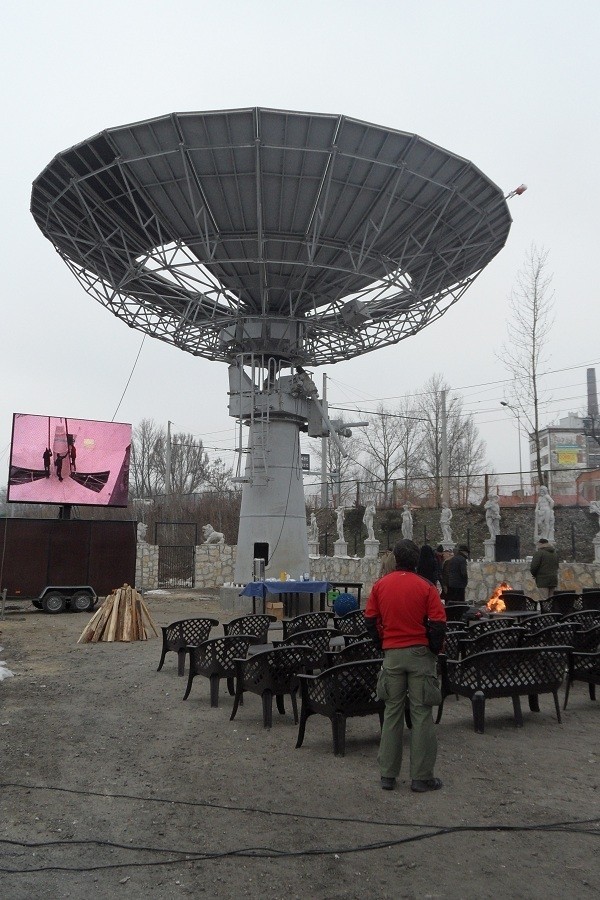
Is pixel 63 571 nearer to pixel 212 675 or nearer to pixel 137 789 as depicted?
pixel 212 675

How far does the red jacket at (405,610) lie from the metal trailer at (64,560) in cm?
1790

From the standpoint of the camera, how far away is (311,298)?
782 inches

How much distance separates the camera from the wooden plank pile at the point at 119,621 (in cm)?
1395

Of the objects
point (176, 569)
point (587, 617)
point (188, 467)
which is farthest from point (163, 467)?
point (587, 617)

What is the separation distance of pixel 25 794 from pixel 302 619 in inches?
223

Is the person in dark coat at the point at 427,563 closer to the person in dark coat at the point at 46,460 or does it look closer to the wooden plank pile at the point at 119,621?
the wooden plank pile at the point at 119,621

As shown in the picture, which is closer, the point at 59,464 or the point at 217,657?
the point at 217,657

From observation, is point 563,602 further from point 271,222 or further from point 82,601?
point 82,601

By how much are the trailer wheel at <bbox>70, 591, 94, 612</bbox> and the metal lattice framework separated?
27.0 feet

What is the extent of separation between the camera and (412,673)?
16.6 feet

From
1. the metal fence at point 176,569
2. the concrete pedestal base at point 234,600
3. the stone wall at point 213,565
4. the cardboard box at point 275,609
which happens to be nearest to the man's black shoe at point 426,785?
the cardboard box at point 275,609

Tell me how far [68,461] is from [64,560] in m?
3.65

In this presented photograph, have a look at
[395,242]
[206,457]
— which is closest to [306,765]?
[395,242]

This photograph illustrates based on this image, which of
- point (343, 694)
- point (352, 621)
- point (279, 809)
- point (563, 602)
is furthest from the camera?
point (563, 602)
